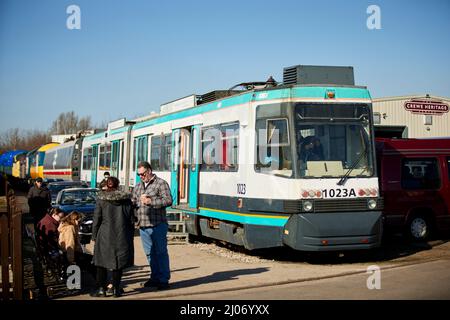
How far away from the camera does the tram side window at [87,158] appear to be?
1267 inches

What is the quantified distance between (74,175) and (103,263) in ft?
93.6

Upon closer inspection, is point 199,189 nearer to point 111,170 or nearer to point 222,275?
point 222,275

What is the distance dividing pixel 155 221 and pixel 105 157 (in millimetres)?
18750

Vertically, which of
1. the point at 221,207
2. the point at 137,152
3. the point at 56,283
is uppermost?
the point at 137,152

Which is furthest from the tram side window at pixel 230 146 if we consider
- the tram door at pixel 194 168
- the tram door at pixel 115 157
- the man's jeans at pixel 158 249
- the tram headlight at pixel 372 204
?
the tram door at pixel 115 157

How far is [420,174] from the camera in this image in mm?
16469

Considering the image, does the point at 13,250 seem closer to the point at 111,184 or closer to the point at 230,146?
the point at 111,184

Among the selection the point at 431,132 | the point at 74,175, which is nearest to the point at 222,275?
the point at 431,132

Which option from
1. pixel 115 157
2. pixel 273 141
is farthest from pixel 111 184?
pixel 115 157

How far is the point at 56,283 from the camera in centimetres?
1062

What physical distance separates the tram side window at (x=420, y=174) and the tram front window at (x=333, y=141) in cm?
436

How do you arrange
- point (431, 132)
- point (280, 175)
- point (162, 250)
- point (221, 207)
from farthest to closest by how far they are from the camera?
point (431, 132) < point (221, 207) < point (280, 175) < point (162, 250)

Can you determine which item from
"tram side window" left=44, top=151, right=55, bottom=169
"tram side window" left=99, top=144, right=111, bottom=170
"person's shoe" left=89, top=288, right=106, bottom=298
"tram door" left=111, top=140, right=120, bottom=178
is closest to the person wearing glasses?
"person's shoe" left=89, top=288, right=106, bottom=298

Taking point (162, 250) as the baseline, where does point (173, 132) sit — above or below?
above
